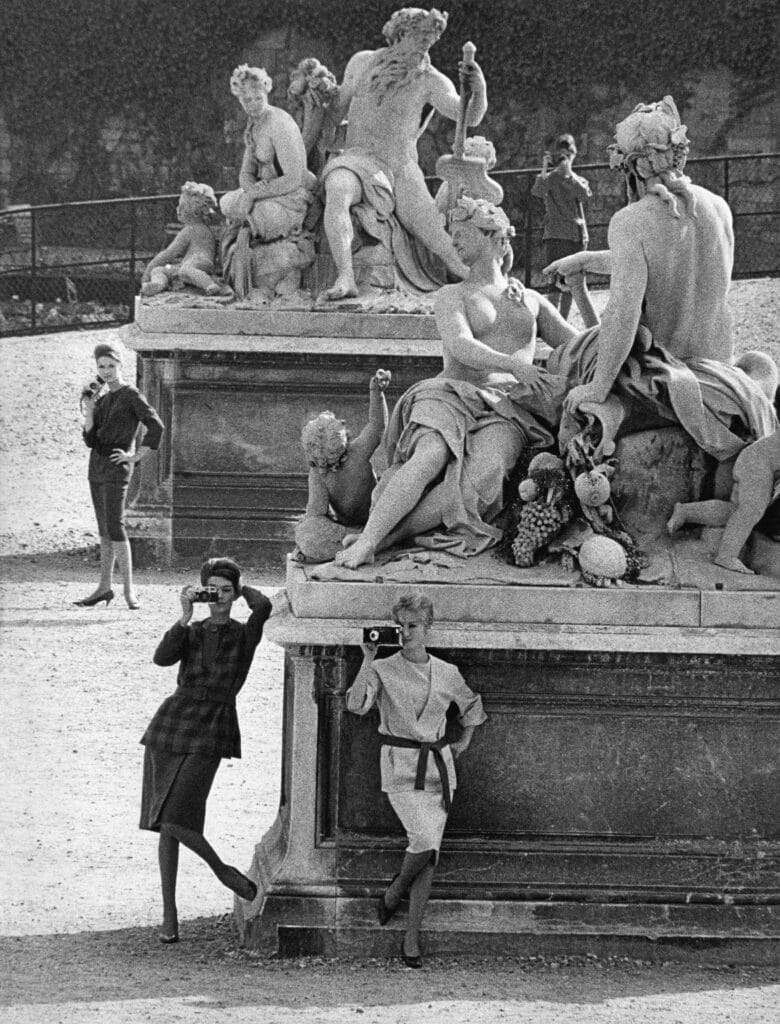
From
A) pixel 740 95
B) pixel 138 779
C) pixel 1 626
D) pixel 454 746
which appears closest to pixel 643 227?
pixel 454 746

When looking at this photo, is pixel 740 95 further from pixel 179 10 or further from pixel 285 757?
pixel 285 757

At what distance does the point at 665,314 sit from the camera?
7105mm

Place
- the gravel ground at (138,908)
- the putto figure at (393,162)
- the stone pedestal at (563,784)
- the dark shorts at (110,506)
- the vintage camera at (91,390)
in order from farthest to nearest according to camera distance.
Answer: the putto figure at (393,162)
the vintage camera at (91,390)
the dark shorts at (110,506)
the stone pedestal at (563,784)
the gravel ground at (138,908)

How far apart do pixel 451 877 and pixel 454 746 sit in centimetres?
40

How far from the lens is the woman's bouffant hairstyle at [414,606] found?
6.55 metres

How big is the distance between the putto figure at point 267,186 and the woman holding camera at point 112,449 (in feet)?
5.69

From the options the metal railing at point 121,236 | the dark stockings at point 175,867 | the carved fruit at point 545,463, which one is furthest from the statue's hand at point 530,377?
the metal railing at point 121,236

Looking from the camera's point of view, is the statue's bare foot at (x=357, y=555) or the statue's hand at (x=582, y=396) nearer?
the statue's bare foot at (x=357, y=555)

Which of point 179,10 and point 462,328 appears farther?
point 179,10

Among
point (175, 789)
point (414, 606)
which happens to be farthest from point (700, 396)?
point (175, 789)

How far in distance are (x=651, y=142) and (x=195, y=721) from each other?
90.7 inches

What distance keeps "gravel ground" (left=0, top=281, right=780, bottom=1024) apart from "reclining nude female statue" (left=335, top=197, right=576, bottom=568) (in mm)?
1299

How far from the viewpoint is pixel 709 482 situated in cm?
707

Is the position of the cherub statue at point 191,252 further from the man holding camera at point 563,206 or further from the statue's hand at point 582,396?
the statue's hand at point 582,396
